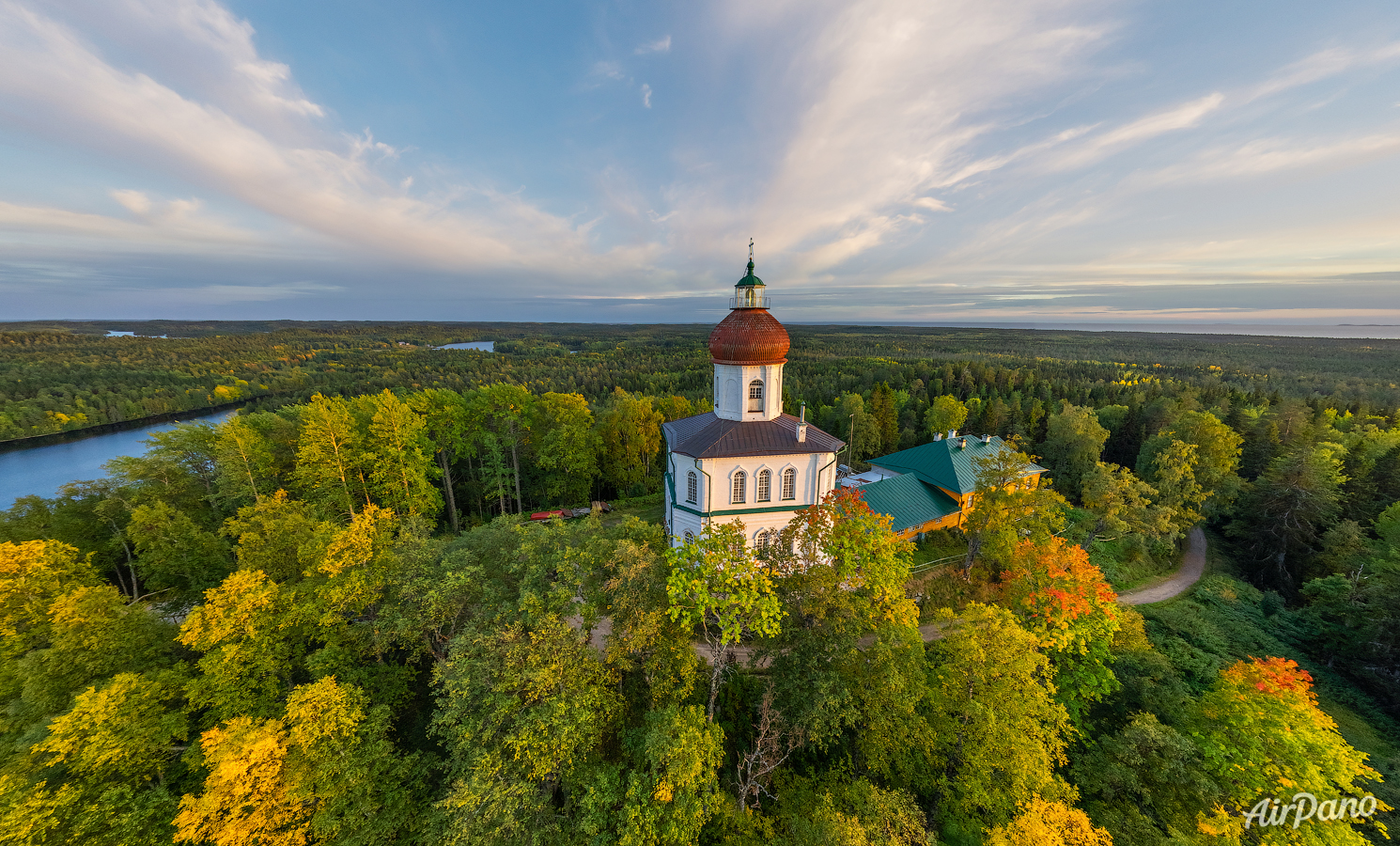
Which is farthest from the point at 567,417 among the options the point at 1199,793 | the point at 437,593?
the point at 1199,793

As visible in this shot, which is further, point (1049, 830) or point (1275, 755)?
point (1275, 755)

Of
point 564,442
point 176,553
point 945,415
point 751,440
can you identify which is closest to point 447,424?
point 564,442

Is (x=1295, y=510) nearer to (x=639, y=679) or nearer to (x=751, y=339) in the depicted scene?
(x=751, y=339)

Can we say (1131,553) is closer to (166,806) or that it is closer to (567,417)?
(567,417)

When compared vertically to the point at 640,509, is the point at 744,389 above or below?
above

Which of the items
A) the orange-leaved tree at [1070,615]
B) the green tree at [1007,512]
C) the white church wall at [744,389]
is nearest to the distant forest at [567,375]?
the white church wall at [744,389]

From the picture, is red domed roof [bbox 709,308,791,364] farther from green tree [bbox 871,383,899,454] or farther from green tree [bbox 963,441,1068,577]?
green tree [bbox 871,383,899,454]
